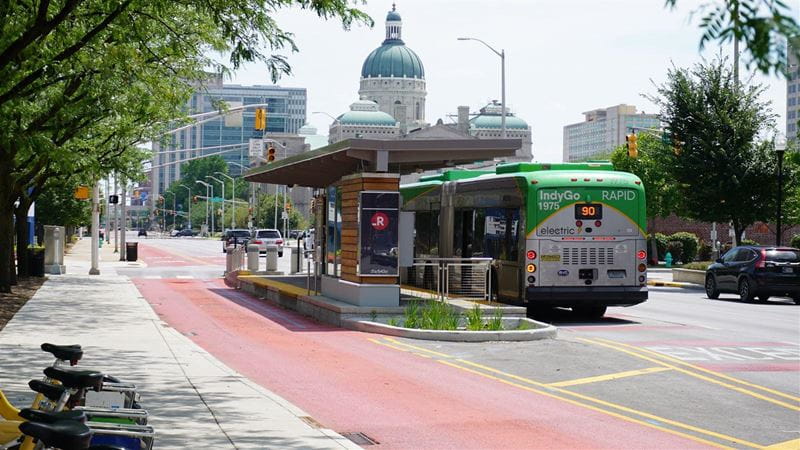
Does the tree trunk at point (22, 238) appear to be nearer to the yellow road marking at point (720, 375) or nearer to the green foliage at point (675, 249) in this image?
the yellow road marking at point (720, 375)

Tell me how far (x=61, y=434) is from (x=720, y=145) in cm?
3957

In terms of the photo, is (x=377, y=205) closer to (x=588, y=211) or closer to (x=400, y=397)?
(x=588, y=211)

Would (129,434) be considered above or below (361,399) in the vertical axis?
above

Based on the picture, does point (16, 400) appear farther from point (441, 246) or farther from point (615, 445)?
point (441, 246)

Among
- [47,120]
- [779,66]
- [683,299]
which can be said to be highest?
[47,120]

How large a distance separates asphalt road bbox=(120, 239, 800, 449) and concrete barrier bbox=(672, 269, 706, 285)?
1935 centimetres

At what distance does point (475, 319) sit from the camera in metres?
19.1

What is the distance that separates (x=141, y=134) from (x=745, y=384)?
975 inches

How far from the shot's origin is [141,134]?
113ft

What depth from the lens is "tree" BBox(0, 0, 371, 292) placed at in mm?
15172

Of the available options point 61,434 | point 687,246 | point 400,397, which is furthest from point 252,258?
point 61,434

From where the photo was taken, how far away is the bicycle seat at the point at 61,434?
4195mm

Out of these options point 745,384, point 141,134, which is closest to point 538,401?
point 745,384

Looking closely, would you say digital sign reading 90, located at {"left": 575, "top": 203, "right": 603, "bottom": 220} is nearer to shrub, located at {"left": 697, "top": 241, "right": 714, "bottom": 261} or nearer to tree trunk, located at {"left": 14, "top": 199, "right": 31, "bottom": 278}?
tree trunk, located at {"left": 14, "top": 199, "right": 31, "bottom": 278}
